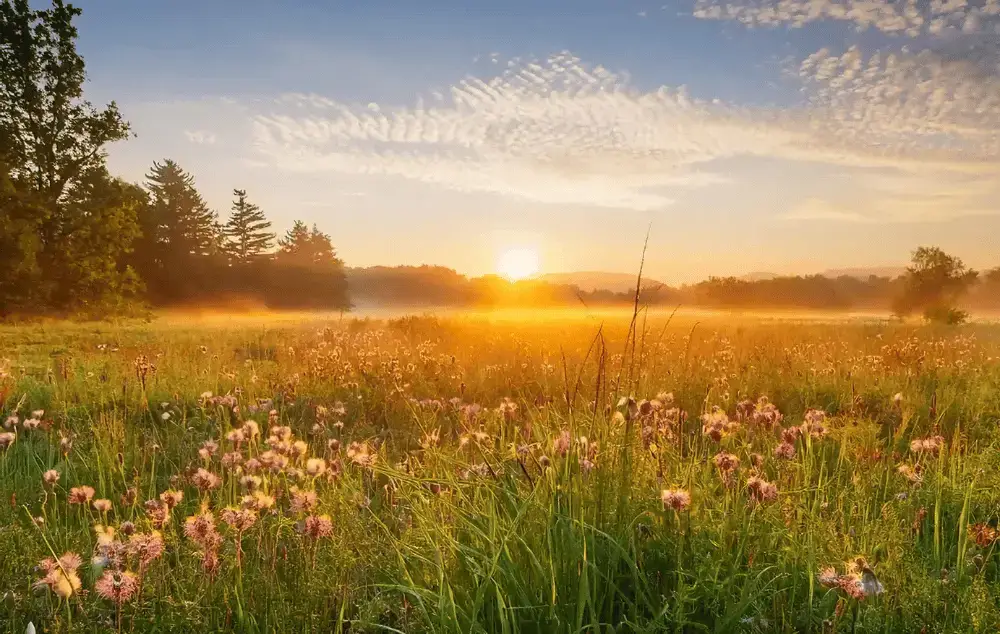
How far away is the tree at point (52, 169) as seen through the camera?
20609 mm

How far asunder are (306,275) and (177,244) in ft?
38.7

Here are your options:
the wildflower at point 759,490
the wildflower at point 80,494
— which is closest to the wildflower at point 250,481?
the wildflower at point 80,494

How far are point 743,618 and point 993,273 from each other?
59.6 meters

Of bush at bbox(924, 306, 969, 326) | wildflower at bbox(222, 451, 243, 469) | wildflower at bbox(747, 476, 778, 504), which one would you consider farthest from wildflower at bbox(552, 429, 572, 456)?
bush at bbox(924, 306, 969, 326)

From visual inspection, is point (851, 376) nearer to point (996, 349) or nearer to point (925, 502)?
point (925, 502)

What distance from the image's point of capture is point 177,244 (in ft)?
150

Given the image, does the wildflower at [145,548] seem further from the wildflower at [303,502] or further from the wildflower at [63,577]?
Result: the wildflower at [303,502]

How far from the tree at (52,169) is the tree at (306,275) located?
90.5 feet

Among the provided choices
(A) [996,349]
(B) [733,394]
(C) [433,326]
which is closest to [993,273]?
(A) [996,349]

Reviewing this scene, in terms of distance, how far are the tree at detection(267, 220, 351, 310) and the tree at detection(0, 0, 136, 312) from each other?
2758 centimetres

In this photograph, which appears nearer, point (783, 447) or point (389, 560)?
point (389, 560)

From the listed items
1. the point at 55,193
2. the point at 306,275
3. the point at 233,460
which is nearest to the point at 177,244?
the point at 306,275

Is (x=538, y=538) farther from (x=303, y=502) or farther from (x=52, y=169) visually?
(x=52, y=169)

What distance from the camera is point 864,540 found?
2.61 m
